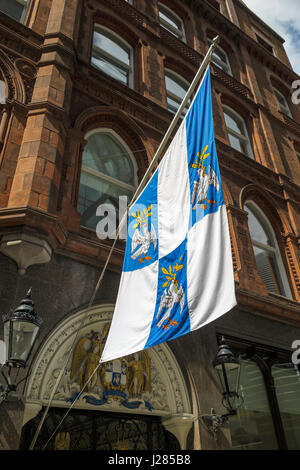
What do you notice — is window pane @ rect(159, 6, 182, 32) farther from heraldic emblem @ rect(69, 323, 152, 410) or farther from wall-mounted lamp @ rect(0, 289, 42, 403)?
wall-mounted lamp @ rect(0, 289, 42, 403)

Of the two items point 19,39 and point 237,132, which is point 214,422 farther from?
point 237,132

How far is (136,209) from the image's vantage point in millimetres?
4926

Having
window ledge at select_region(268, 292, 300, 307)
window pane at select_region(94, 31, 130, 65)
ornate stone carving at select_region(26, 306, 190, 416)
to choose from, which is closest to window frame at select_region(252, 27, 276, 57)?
window pane at select_region(94, 31, 130, 65)

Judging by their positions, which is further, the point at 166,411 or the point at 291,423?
the point at 291,423

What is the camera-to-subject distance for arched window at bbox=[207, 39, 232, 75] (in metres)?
14.7

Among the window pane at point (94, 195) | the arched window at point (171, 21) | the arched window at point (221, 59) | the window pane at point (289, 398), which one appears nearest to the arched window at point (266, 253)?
the window pane at point (289, 398)

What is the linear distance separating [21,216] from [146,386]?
10.0 ft

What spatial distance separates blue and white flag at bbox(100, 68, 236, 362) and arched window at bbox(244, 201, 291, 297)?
5.44 m

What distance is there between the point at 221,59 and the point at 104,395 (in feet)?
49.5

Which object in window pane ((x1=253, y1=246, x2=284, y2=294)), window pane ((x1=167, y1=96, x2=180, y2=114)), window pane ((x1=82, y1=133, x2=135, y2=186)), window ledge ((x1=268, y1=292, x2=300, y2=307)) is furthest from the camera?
window pane ((x1=167, y1=96, x2=180, y2=114))

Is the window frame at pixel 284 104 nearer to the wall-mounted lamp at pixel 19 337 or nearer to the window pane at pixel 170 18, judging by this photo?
the window pane at pixel 170 18

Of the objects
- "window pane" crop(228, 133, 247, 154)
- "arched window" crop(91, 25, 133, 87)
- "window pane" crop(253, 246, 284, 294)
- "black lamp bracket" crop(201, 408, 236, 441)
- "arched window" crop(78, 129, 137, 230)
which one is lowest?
"black lamp bracket" crop(201, 408, 236, 441)

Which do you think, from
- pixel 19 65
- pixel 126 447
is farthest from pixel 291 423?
pixel 19 65

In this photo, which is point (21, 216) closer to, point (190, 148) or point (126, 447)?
point (190, 148)
